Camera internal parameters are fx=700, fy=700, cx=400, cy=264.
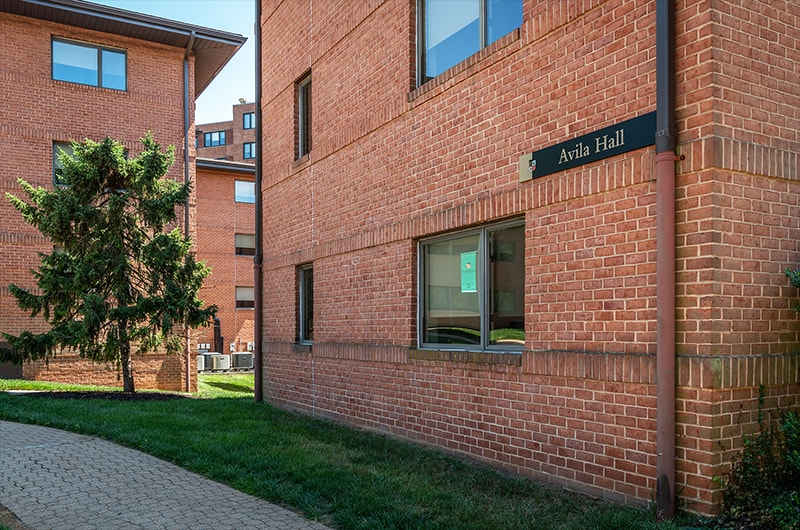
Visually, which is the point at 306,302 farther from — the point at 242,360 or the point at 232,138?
the point at 232,138

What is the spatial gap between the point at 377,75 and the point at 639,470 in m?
6.31

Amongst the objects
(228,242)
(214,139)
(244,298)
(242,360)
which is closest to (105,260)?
(242,360)

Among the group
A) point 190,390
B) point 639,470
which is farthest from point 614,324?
point 190,390

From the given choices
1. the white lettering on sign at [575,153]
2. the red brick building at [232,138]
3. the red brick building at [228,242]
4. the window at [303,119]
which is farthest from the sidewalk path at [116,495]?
the red brick building at [232,138]

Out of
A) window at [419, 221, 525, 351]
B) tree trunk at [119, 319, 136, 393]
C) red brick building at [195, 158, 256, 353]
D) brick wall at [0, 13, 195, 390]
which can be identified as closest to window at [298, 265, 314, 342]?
window at [419, 221, 525, 351]

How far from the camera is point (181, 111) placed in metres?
22.0

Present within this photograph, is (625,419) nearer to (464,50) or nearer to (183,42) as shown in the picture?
(464,50)

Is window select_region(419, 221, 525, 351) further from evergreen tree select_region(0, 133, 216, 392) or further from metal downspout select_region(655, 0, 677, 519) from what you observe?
evergreen tree select_region(0, 133, 216, 392)

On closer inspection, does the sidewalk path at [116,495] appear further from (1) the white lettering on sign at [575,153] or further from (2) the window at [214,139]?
(2) the window at [214,139]

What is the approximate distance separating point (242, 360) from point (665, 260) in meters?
29.5

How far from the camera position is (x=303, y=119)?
1259 centimetres

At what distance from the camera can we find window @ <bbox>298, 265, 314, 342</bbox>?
476 inches

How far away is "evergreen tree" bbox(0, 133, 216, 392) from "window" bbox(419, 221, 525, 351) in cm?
854

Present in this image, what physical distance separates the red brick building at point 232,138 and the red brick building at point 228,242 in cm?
3231
